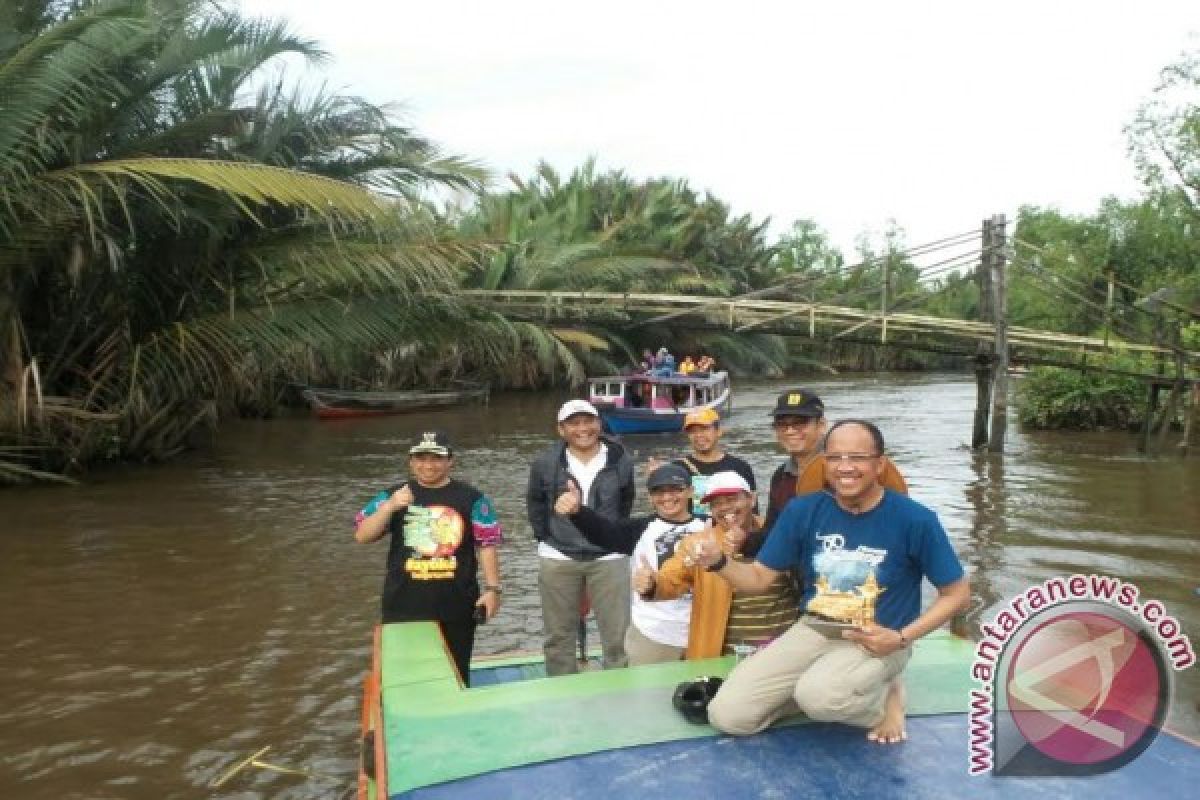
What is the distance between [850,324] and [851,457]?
22.1 meters

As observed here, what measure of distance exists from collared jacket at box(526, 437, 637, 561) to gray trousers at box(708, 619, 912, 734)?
65.0 inches

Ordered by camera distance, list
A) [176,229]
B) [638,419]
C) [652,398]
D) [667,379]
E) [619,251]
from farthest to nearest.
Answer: [619,251], [652,398], [667,379], [638,419], [176,229]

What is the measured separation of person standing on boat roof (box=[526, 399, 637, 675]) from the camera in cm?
535

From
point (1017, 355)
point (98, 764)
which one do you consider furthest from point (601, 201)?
point (98, 764)

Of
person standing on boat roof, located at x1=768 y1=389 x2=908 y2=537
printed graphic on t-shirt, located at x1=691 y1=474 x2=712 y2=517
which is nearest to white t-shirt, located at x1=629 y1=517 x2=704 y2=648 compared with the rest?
printed graphic on t-shirt, located at x1=691 y1=474 x2=712 y2=517

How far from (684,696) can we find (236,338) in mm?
12116

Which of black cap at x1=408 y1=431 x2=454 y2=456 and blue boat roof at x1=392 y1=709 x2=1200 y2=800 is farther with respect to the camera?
black cap at x1=408 y1=431 x2=454 y2=456

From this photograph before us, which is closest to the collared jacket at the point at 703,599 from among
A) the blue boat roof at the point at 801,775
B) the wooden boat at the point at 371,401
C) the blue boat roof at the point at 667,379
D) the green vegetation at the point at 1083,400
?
the blue boat roof at the point at 801,775

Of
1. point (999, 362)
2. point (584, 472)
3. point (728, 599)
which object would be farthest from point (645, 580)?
point (999, 362)

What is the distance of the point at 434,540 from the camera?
16.6ft

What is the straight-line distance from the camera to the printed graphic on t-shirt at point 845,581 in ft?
11.8

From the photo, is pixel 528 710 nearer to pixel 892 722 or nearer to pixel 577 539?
pixel 892 722

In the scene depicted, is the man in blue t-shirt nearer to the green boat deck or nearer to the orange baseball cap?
the green boat deck

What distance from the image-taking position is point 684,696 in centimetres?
386
